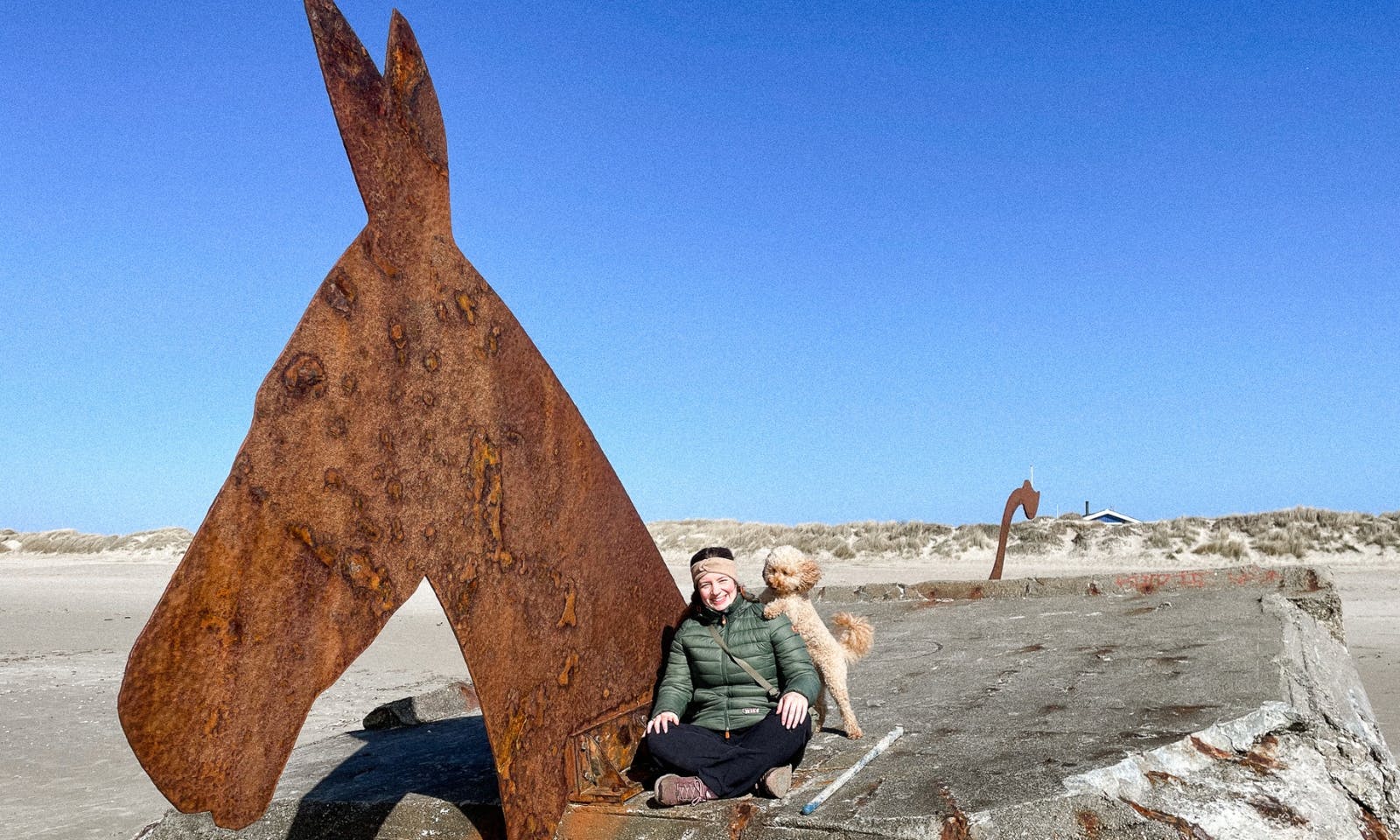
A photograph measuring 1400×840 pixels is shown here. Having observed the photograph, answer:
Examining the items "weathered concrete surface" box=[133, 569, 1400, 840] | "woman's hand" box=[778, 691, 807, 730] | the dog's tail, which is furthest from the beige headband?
"weathered concrete surface" box=[133, 569, 1400, 840]

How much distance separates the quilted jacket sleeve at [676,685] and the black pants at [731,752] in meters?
0.17

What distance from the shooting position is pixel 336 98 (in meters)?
2.42

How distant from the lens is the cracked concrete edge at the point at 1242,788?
2742mm

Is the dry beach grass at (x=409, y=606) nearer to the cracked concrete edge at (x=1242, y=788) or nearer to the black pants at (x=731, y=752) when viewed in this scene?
the black pants at (x=731, y=752)

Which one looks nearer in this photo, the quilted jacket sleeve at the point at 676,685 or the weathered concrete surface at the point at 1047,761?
the weathered concrete surface at the point at 1047,761

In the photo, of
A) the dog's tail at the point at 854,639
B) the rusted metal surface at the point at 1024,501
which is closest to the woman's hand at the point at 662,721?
the dog's tail at the point at 854,639

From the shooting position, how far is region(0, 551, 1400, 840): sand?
20.9 feet

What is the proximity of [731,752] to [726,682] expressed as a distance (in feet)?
1.08

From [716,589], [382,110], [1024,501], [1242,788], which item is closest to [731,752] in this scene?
[716,589]

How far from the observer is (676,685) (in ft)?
11.6

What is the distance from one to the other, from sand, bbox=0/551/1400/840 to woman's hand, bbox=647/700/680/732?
12.4 ft

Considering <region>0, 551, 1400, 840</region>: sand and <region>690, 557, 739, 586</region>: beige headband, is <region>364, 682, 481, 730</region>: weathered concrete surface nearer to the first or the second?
<region>0, 551, 1400, 840</region>: sand

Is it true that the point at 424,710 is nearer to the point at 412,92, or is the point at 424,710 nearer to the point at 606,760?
the point at 606,760

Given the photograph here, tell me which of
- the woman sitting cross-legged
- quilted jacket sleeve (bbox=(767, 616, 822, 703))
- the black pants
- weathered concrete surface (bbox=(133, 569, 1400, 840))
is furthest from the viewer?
quilted jacket sleeve (bbox=(767, 616, 822, 703))
